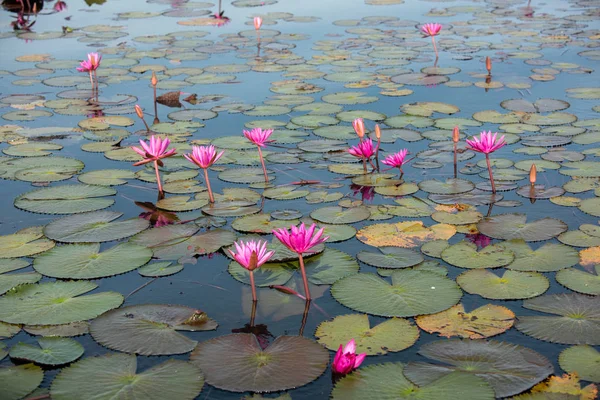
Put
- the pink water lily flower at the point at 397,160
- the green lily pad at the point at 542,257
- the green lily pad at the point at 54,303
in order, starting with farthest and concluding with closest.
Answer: the pink water lily flower at the point at 397,160 < the green lily pad at the point at 542,257 < the green lily pad at the point at 54,303

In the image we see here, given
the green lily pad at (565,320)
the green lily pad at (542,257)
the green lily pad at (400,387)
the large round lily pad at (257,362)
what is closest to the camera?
the green lily pad at (400,387)

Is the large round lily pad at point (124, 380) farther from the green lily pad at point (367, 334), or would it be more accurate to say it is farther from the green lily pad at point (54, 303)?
the green lily pad at point (367, 334)

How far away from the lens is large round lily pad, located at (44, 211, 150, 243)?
3.84m

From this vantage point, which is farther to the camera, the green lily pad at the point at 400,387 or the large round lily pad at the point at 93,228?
the large round lily pad at the point at 93,228

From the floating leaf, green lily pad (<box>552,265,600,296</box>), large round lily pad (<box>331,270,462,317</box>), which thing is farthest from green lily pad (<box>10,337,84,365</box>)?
green lily pad (<box>552,265,600,296</box>)

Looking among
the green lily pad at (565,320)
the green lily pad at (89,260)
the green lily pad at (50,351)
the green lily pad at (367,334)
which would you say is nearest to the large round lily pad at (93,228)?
the green lily pad at (89,260)

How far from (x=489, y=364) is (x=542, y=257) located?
1.04m

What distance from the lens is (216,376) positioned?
2.64 meters

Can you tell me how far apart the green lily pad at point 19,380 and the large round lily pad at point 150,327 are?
29cm

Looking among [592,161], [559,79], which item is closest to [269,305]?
[592,161]

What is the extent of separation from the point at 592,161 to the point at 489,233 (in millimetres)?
1492

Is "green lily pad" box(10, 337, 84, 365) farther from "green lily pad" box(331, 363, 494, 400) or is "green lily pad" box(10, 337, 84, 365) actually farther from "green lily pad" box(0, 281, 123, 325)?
"green lily pad" box(331, 363, 494, 400)

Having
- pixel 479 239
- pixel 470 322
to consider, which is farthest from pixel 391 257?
pixel 470 322

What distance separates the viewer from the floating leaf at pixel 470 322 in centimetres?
292
